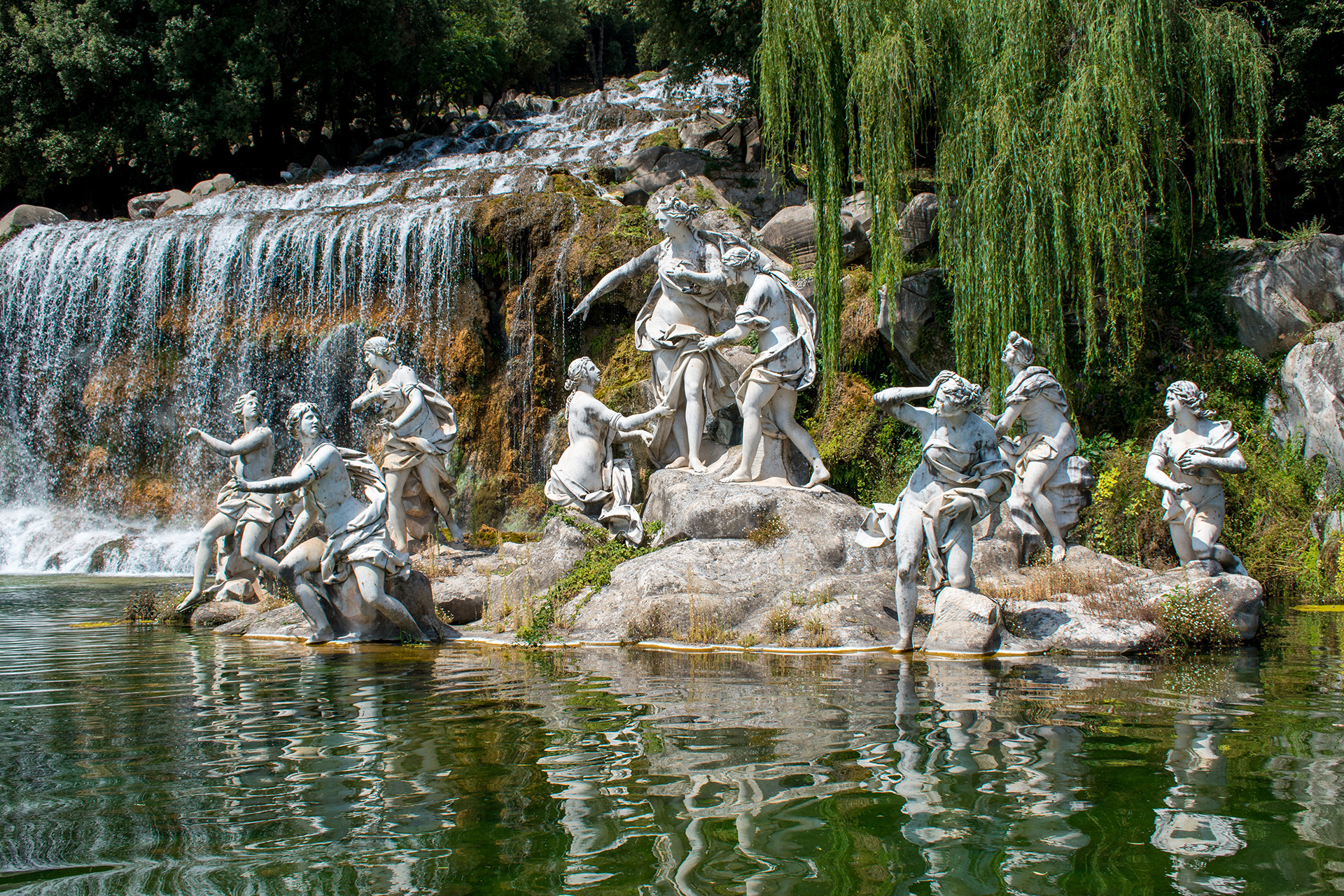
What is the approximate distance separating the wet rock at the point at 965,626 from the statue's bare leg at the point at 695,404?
3938mm

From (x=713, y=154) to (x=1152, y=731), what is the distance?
64.6 ft

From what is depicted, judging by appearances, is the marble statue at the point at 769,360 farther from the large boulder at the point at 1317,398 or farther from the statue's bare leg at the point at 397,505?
the large boulder at the point at 1317,398

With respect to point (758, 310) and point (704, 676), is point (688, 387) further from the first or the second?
point (704, 676)

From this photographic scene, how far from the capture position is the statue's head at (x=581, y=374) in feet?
34.6

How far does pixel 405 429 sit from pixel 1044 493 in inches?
256

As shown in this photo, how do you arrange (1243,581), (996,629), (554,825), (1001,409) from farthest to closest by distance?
(1001,409) → (1243,581) → (996,629) → (554,825)

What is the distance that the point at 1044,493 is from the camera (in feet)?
31.3

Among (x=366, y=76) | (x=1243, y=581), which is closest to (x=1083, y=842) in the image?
(x=1243, y=581)

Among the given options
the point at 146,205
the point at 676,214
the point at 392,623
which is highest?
the point at 146,205

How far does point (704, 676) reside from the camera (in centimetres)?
618

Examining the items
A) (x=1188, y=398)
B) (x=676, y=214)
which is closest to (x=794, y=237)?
(x=676, y=214)

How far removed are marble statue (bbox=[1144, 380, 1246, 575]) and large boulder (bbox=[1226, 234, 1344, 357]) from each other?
20.7 ft

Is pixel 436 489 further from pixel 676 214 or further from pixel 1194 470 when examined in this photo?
pixel 1194 470

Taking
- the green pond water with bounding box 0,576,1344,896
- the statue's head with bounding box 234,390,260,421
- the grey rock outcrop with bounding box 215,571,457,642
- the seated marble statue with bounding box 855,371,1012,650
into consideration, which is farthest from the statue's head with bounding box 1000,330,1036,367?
the statue's head with bounding box 234,390,260,421
